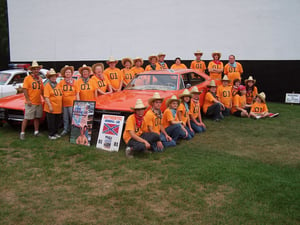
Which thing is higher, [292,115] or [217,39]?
[217,39]

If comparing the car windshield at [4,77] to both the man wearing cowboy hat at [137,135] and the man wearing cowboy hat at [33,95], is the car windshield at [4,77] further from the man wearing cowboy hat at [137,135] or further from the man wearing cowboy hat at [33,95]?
the man wearing cowboy hat at [137,135]

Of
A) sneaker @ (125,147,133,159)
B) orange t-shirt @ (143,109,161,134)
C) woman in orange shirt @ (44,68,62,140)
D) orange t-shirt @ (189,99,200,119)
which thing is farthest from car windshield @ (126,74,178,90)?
sneaker @ (125,147,133,159)

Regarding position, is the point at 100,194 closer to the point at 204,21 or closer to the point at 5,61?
the point at 204,21

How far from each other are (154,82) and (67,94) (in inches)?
86.3

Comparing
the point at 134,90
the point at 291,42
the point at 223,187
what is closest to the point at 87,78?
the point at 134,90

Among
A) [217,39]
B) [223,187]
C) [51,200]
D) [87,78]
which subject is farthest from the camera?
[217,39]

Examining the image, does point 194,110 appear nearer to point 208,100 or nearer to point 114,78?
point 208,100

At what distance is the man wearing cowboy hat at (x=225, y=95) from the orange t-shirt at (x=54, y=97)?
14.8 ft

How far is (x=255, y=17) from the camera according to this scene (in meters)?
11.8

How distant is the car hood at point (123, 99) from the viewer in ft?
21.1

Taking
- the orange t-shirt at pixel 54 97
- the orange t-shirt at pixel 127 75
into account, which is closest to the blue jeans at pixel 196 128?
the orange t-shirt at pixel 127 75

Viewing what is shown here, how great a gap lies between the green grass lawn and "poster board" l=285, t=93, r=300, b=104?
545cm

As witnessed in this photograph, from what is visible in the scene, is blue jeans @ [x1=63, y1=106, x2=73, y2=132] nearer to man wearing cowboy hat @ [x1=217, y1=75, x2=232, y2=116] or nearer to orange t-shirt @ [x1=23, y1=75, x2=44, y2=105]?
orange t-shirt @ [x1=23, y1=75, x2=44, y2=105]

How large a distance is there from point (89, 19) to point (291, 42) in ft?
31.3
